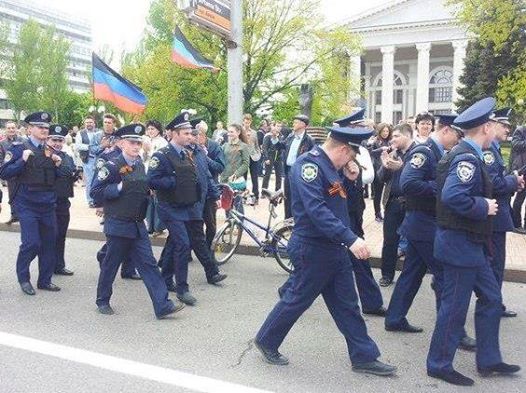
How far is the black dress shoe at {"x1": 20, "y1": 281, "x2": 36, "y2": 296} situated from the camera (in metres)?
6.26

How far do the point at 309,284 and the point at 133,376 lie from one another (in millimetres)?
1417

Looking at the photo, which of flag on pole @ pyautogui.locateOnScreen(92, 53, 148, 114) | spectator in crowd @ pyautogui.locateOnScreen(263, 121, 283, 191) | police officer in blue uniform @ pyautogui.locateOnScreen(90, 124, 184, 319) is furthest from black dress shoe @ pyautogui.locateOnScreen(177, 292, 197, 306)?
spectator in crowd @ pyautogui.locateOnScreen(263, 121, 283, 191)

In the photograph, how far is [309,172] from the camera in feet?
13.0

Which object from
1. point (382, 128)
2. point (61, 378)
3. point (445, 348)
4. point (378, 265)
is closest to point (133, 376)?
point (61, 378)

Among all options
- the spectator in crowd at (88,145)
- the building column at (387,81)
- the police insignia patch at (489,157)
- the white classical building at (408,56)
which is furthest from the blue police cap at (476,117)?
the building column at (387,81)

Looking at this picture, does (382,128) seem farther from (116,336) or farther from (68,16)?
(68,16)

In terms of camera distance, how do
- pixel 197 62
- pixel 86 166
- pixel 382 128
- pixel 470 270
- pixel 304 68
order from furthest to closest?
pixel 304 68 < pixel 86 166 < pixel 197 62 < pixel 382 128 < pixel 470 270

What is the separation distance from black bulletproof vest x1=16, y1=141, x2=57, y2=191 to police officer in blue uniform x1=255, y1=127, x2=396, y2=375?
11.1ft

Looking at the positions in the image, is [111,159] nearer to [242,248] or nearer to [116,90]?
[242,248]

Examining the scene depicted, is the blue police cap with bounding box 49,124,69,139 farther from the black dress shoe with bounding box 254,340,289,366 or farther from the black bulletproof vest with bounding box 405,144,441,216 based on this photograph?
the black bulletproof vest with bounding box 405,144,441,216

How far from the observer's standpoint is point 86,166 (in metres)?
12.3

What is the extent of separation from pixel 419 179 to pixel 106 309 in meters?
3.24

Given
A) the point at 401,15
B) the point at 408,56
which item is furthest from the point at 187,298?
the point at 408,56

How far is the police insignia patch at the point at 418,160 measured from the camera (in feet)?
15.5
